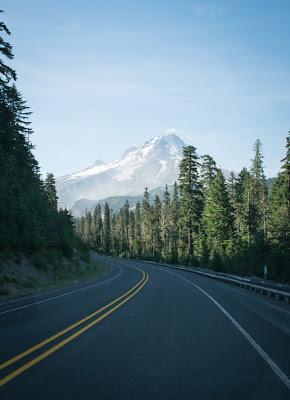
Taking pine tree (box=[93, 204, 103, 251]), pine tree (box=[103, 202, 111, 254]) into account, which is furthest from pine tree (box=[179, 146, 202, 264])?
pine tree (box=[93, 204, 103, 251])

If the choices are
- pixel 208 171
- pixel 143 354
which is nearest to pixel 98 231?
pixel 208 171

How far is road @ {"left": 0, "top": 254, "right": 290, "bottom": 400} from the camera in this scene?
633 centimetres

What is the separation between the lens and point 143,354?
860 centimetres

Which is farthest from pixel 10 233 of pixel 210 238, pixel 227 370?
pixel 210 238

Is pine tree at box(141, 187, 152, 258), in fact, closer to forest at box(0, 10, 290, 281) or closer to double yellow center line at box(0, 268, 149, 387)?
forest at box(0, 10, 290, 281)

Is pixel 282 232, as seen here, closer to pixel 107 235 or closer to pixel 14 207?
pixel 14 207

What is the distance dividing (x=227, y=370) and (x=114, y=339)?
10.9 ft

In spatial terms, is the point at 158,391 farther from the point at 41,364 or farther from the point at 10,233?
the point at 10,233

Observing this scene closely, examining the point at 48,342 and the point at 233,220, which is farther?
the point at 233,220

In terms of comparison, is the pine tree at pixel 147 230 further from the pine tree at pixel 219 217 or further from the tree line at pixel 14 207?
the tree line at pixel 14 207

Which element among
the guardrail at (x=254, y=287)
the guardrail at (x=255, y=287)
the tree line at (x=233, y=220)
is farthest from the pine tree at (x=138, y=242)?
the guardrail at (x=255, y=287)

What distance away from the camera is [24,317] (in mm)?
13867

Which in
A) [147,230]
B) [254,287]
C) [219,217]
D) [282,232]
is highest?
[147,230]

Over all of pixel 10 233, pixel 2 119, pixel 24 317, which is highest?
pixel 2 119
